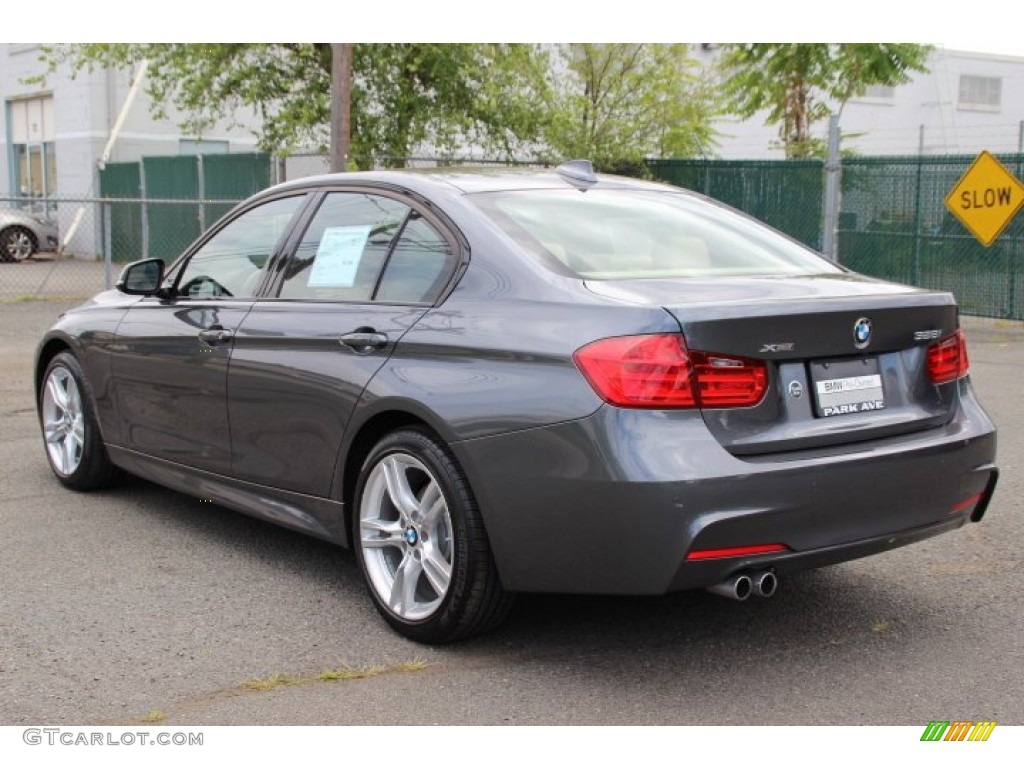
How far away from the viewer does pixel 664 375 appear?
11.9 ft

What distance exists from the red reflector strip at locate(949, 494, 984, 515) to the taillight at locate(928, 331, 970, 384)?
1.34ft

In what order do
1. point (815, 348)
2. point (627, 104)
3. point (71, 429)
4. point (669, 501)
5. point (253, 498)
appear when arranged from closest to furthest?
point (669, 501), point (815, 348), point (253, 498), point (71, 429), point (627, 104)

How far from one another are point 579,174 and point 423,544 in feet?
5.68

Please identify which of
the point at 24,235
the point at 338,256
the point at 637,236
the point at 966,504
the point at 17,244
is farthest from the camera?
the point at 24,235

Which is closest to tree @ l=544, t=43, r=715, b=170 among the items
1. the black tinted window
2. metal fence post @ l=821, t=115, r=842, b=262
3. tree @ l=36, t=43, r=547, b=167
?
tree @ l=36, t=43, r=547, b=167

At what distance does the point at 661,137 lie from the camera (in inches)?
822

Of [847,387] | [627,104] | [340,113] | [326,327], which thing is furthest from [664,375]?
[627,104]

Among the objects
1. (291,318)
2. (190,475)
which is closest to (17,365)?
(190,475)

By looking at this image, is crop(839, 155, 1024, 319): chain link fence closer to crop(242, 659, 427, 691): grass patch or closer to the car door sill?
the car door sill

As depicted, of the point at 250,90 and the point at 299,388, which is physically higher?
the point at 250,90

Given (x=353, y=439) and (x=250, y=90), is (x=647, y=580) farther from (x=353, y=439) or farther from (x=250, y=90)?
(x=250, y=90)

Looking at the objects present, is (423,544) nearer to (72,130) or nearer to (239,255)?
(239,255)

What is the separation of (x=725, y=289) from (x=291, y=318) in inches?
70.1

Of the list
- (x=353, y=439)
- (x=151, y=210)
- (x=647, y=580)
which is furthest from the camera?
(x=151, y=210)
